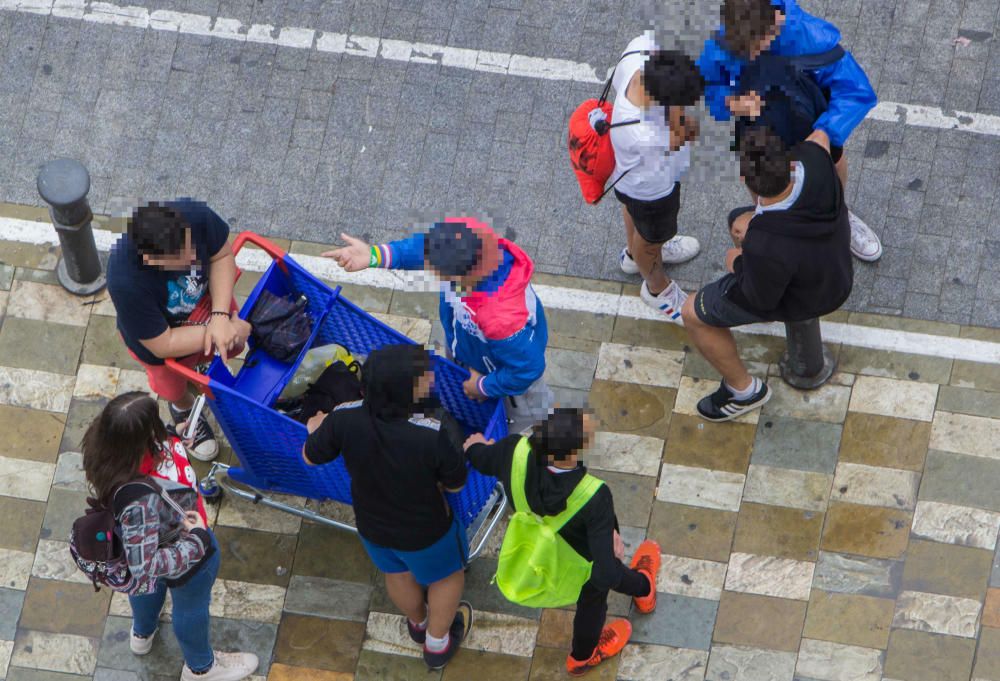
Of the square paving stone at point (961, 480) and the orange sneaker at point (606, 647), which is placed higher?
the square paving stone at point (961, 480)

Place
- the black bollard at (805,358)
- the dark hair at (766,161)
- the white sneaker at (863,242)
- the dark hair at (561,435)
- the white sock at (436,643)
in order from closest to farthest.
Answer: the dark hair at (561,435) → the dark hair at (766,161) → the white sock at (436,643) → the black bollard at (805,358) → the white sneaker at (863,242)

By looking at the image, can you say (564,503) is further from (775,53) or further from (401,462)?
(775,53)

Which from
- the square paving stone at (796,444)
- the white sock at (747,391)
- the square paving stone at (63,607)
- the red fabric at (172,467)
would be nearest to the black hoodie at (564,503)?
the red fabric at (172,467)

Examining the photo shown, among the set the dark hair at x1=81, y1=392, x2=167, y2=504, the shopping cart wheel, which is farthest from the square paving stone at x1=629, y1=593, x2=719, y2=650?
the dark hair at x1=81, y1=392, x2=167, y2=504

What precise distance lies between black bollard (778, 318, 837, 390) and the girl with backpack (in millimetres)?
3033

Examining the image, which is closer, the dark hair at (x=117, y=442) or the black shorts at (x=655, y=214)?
the dark hair at (x=117, y=442)

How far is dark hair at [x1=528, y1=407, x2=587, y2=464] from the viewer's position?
4.69m

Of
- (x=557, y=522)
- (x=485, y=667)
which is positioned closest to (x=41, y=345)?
(x=485, y=667)

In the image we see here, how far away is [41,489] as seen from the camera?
6559 millimetres

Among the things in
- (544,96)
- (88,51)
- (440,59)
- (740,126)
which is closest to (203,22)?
(88,51)

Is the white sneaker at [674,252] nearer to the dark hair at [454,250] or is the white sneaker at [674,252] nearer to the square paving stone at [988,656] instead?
the dark hair at [454,250]

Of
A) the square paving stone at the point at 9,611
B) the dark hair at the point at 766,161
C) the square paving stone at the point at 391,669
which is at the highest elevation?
the dark hair at the point at 766,161

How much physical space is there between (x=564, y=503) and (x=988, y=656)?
262 centimetres

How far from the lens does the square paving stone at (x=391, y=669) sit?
6.13 m
